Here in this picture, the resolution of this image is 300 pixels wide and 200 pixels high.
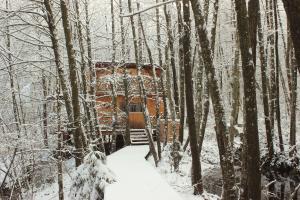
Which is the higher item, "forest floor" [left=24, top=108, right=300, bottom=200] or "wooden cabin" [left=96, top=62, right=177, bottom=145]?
"wooden cabin" [left=96, top=62, right=177, bottom=145]

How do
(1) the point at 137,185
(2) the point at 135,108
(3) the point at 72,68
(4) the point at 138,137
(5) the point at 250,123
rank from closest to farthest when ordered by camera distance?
(5) the point at 250,123 → (1) the point at 137,185 → (3) the point at 72,68 → (4) the point at 138,137 → (2) the point at 135,108

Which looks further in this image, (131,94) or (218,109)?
(131,94)

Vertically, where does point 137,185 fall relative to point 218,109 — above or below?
below

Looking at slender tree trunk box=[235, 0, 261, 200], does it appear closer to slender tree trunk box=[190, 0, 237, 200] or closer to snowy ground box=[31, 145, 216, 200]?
slender tree trunk box=[190, 0, 237, 200]

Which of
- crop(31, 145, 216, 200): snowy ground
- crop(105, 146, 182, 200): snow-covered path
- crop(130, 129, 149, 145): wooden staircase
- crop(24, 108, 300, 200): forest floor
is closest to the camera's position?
crop(105, 146, 182, 200): snow-covered path

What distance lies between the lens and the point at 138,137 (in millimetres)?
23625

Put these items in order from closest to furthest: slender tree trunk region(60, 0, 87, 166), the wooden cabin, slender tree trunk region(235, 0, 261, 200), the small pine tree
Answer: slender tree trunk region(235, 0, 261, 200)
the small pine tree
slender tree trunk region(60, 0, 87, 166)
the wooden cabin

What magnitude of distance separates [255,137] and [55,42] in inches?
290

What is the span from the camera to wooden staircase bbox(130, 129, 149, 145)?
75.1ft

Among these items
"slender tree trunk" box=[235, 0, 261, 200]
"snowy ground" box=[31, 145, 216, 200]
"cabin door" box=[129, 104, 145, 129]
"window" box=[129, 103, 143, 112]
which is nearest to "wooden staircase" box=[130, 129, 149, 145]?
"cabin door" box=[129, 104, 145, 129]

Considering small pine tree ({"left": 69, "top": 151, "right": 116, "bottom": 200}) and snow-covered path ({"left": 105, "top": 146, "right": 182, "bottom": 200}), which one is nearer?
snow-covered path ({"left": 105, "top": 146, "right": 182, "bottom": 200})

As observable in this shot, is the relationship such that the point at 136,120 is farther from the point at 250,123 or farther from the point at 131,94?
the point at 250,123

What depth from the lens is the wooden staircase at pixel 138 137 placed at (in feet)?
75.1

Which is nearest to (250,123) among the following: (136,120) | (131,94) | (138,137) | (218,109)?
(218,109)
